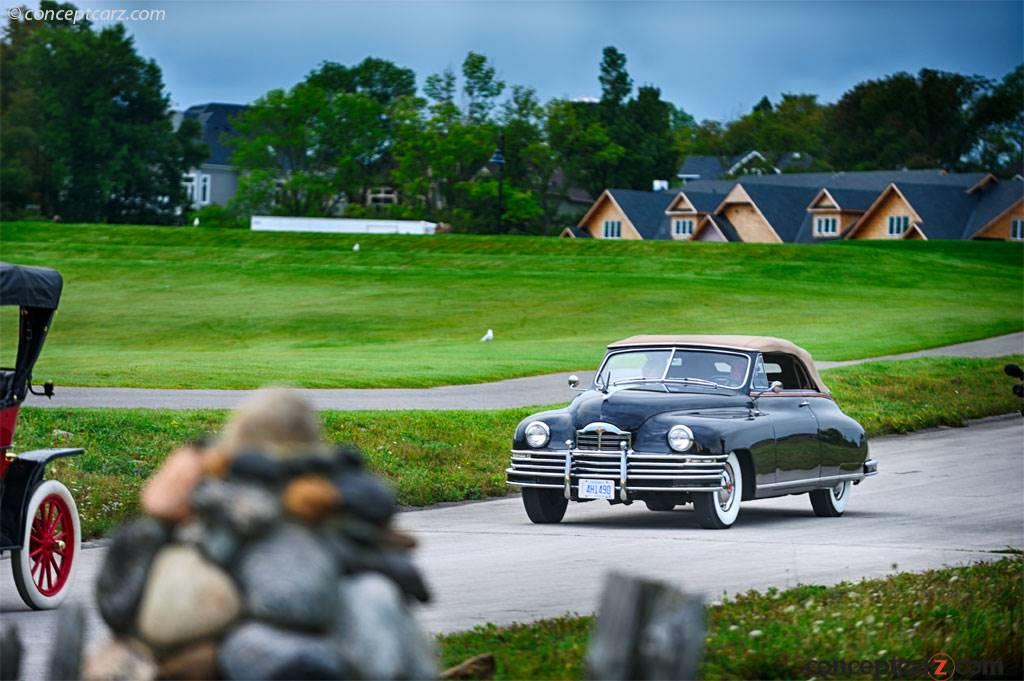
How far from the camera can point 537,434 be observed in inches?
608

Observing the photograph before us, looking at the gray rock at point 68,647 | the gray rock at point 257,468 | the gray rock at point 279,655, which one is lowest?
the gray rock at point 68,647

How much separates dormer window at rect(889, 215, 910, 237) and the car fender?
88.5m

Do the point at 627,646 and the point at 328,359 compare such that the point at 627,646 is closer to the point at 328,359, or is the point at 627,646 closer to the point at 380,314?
the point at 328,359

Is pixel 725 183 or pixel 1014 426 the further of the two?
pixel 725 183

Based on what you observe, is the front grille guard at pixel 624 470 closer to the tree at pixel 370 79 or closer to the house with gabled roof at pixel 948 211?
the house with gabled roof at pixel 948 211

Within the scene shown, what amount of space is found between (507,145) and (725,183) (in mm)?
15242

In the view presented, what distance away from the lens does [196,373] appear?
29938mm

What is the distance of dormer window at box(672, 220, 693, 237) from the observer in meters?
104

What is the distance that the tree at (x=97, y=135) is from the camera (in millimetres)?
100750

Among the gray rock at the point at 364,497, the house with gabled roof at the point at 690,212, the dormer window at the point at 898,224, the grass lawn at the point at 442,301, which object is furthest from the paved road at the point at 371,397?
the house with gabled roof at the point at 690,212

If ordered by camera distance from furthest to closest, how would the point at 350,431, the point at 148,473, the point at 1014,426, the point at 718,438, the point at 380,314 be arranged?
the point at 380,314 → the point at 1014,426 → the point at 350,431 → the point at 148,473 → the point at 718,438

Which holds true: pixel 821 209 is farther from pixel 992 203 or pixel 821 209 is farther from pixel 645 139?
pixel 645 139

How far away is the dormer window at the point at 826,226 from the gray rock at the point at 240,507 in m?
99.3

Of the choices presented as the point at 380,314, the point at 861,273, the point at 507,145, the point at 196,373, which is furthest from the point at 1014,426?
the point at 507,145
